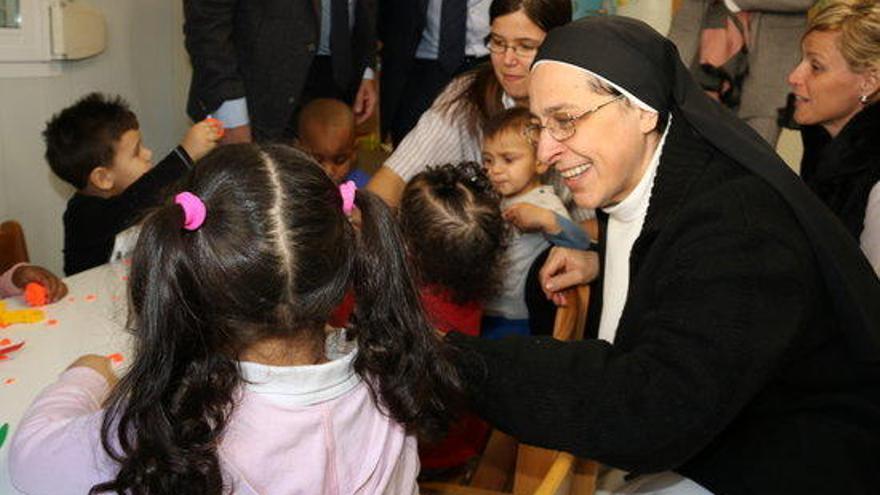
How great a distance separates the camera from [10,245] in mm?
2076

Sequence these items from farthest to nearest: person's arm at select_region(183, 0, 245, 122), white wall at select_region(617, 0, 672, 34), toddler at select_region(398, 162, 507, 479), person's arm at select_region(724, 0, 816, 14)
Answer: white wall at select_region(617, 0, 672, 34)
person's arm at select_region(724, 0, 816, 14)
person's arm at select_region(183, 0, 245, 122)
toddler at select_region(398, 162, 507, 479)

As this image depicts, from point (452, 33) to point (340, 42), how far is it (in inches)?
15.5

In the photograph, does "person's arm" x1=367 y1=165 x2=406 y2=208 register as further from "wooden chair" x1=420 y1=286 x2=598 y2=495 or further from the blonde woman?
the blonde woman

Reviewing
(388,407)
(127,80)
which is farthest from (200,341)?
(127,80)

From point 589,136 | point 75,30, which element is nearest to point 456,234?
point 589,136

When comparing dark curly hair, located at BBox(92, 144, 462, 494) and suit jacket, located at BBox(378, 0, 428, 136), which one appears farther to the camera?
suit jacket, located at BBox(378, 0, 428, 136)

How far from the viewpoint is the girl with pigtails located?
86 centimetres

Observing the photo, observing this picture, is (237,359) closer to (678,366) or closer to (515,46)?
(678,366)

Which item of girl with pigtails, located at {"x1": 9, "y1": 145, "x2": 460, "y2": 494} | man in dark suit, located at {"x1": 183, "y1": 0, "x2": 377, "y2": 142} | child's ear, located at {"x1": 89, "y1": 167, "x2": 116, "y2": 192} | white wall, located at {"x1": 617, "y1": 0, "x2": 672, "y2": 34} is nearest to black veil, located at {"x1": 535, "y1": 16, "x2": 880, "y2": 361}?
girl with pigtails, located at {"x1": 9, "y1": 145, "x2": 460, "y2": 494}

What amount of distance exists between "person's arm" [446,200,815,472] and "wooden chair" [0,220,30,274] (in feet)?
5.03

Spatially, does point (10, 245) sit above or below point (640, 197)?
below

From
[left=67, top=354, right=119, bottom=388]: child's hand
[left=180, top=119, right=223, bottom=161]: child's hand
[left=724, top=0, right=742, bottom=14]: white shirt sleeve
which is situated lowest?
[left=67, top=354, right=119, bottom=388]: child's hand

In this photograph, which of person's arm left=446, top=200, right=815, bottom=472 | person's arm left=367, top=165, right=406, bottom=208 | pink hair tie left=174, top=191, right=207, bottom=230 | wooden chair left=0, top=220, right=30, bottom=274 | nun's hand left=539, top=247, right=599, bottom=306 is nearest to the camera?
pink hair tie left=174, top=191, right=207, bottom=230

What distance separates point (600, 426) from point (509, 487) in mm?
837
